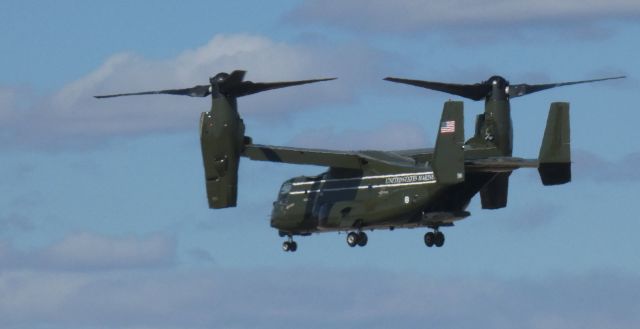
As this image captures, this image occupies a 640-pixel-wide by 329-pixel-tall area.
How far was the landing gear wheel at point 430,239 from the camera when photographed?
112188mm

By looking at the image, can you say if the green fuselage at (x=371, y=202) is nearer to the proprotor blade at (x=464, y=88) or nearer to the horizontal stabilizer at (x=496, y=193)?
the horizontal stabilizer at (x=496, y=193)

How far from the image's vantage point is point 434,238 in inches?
4417

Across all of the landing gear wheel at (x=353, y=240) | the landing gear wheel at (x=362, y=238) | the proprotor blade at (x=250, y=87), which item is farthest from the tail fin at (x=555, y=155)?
the proprotor blade at (x=250, y=87)

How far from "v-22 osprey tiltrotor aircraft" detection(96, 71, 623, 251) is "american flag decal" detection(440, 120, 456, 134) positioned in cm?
4

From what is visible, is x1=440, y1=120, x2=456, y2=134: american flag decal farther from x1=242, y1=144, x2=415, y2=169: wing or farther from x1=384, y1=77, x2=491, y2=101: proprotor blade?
x1=384, y1=77, x2=491, y2=101: proprotor blade

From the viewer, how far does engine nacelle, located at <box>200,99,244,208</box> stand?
352 ft

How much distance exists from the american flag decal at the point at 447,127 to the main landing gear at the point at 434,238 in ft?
27.1

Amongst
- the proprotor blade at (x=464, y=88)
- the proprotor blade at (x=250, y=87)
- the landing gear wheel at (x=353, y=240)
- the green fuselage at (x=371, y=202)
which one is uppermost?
the proprotor blade at (x=464, y=88)

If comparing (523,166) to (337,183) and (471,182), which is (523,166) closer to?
(471,182)

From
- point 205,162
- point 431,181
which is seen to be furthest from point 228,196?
point 431,181

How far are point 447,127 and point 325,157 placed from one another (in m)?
10.0

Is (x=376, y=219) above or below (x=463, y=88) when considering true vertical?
below

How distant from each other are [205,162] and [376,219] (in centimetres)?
846

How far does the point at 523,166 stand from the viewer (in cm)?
10594
